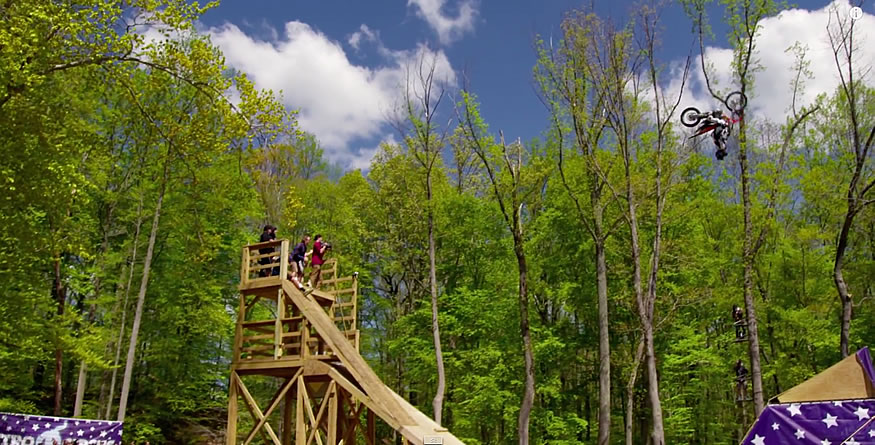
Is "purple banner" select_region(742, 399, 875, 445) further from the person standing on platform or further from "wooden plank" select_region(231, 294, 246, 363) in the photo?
"wooden plank" select_region(231, 294, 246, 363)

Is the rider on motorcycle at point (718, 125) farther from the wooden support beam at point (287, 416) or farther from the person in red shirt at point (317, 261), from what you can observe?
the wooden support beam at point (287, 416)

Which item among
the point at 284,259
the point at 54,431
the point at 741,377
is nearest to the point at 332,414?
the point at 284,259

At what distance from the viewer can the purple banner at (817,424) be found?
6.78m

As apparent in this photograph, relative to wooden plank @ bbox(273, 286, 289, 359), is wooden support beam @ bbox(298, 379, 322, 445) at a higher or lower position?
lower

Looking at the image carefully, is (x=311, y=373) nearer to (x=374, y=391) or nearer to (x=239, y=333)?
(x=374, y=391)

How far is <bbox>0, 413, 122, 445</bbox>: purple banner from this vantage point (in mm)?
14295

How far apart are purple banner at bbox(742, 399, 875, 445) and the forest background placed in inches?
391

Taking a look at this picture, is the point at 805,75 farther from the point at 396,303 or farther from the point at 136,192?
the point at 136,192

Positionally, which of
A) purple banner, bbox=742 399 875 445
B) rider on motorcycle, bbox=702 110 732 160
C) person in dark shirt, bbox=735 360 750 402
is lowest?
purple banner, bbox=742 399 875 445

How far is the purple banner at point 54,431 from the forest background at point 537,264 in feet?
6.00

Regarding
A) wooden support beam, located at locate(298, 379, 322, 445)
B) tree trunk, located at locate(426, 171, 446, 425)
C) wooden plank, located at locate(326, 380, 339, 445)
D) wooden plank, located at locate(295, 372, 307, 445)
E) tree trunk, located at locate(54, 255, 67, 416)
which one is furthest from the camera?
tree trunk, located at locate(426, 171, 446, 425)

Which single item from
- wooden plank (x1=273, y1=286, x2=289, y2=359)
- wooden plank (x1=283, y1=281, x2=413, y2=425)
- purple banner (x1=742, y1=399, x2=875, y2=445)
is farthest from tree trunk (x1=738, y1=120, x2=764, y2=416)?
wooden plank (x1=273, y1=286, x2=289, y2=359)

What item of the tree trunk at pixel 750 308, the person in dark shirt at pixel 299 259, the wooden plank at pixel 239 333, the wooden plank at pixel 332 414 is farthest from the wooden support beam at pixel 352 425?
the tree trunk at pixel 750 308

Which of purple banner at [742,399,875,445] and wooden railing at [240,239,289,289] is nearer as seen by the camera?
purple banner at [742,399,875,445]
